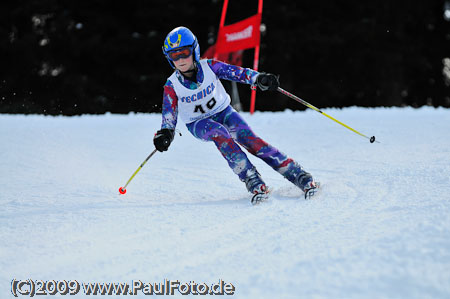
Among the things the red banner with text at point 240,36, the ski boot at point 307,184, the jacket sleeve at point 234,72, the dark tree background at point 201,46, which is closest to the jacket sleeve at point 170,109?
the jacket sleeve at point 234,72

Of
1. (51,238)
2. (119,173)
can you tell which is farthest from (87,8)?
(51,238)

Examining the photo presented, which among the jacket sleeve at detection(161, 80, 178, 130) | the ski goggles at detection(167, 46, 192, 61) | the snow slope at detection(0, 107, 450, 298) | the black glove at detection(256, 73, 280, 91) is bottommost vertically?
the snow slope at detection(0, 107, 450, 298)

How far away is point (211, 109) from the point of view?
335 cm

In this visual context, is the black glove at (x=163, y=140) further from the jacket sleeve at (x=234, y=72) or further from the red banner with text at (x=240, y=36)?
the red banner with text at (x=240, y=36)

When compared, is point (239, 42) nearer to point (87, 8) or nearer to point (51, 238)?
point (51, 238)

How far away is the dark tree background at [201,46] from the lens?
13008 millimetres

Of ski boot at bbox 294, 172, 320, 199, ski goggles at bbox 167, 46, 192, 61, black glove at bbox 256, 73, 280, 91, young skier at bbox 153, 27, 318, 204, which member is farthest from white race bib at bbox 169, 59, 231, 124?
ski boot at bbox 294, 172, 320, 199

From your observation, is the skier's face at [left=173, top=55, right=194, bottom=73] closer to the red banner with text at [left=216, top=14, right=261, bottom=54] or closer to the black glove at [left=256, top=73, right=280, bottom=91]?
the black glove at [left=256, top=73, right=280, bottom=91]

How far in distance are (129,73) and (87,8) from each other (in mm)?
2435

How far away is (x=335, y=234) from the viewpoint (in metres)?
2.13

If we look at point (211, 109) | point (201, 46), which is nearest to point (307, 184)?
point (211, 109)

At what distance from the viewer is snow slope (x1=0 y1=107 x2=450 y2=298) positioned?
5.74 ft

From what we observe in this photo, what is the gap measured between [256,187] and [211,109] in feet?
2.25

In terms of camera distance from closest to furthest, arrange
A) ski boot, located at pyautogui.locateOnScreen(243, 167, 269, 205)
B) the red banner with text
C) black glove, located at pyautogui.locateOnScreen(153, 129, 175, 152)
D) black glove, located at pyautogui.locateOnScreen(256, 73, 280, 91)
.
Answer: ski boot, located at pyautogui.locateOnScreen(243, 167, 269, 205)
black glove, located at pyautogui.locateOnScreen(153, 129, 175, 152)
black glove, located at pyautogui.locateOnScreen(256, 73, 280, 91)
the red banner with text
